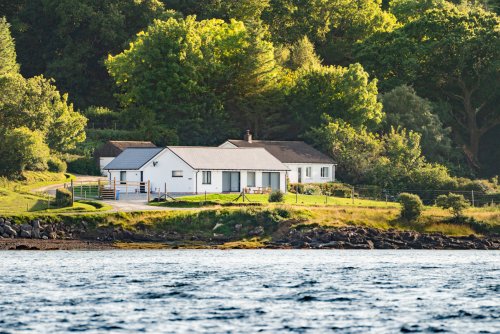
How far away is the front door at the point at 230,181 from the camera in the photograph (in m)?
111

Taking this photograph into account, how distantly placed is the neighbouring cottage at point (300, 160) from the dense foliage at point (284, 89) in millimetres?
2030

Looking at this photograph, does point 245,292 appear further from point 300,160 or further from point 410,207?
point 300,160

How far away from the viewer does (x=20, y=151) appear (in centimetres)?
11025

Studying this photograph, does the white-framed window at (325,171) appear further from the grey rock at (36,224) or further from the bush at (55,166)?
the grey rock at (36,224)

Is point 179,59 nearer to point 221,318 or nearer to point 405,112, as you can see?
point 405,112

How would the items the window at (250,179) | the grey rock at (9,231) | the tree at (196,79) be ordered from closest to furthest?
1. the grey rock at (9,231)
2. the window at (250,179)
3. the tree at (196,79)

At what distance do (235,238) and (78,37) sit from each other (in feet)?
237

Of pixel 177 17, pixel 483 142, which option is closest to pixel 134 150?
pixel 177 17

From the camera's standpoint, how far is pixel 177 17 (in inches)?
6004

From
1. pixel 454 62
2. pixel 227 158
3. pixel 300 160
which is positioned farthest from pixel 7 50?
pixel 454 62

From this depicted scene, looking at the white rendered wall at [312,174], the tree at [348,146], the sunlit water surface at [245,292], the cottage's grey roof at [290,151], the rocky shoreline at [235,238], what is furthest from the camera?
the tree at [348,146]

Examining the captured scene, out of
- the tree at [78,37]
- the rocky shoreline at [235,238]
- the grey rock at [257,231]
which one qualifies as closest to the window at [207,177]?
the rocky shoreline at [235,238]

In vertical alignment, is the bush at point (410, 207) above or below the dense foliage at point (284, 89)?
below

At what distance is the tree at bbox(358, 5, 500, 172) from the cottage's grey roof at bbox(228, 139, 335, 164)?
67.7 ft
